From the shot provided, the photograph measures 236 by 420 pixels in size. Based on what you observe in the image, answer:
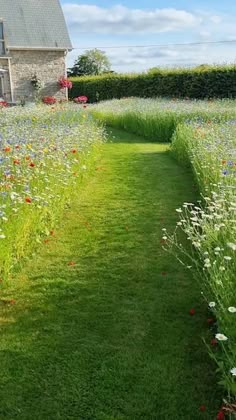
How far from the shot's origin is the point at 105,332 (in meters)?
3.56

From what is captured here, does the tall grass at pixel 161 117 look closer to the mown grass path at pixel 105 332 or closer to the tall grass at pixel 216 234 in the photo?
the tall grass at pixel 216 234

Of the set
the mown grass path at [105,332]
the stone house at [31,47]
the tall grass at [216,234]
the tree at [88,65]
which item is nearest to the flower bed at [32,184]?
the mown grass path at [105,332]

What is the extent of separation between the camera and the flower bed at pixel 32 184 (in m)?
4.23

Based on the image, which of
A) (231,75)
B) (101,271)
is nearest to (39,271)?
(101,271)

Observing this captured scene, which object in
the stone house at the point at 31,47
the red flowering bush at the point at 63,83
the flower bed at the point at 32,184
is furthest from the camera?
the red flowering bush at the point at 63,83

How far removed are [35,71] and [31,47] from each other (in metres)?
1.44

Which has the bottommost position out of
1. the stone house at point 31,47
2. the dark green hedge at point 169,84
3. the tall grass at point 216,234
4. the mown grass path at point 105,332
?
the mown grass path at point 105,332

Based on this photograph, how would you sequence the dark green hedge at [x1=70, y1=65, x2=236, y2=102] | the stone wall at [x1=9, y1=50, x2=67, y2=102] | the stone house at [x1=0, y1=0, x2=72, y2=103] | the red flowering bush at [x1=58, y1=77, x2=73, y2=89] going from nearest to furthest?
the dark green hedge at [x1=70, y1=65, x2=236, y2=102] < the stone house at [x1=0, y1=0, x2=72, y2=103] < the stone wall at [x1=9, y1=50, x2=67, y2=102] < the red flowering bush at [x1=58, y1=77, x2=73, y2=89]

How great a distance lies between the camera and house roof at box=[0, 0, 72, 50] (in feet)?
84.1

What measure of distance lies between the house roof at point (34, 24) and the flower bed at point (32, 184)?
19.4 m

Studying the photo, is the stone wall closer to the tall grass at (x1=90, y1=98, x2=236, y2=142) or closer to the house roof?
the house roof

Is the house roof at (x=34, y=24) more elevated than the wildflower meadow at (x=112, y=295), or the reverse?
the house roof at (x=34, y=24)

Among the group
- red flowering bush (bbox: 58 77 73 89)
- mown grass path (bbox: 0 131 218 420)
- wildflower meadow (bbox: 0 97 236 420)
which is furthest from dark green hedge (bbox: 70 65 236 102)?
mown grass path (bbox: 0 131 218 420)

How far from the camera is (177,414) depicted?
2.71 meters
